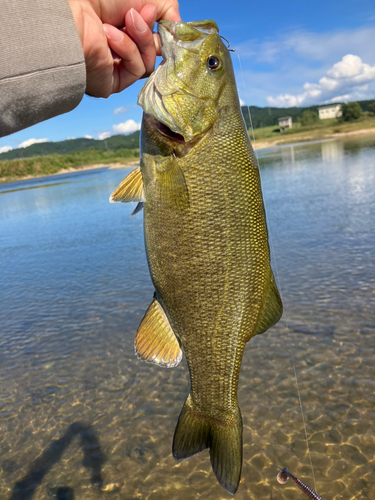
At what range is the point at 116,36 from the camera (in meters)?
2.10

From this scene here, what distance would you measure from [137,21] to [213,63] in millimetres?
446

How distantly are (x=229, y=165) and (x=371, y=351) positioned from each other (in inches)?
184

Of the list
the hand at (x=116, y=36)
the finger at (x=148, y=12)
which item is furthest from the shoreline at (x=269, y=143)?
the finger at (x=148, y=12)

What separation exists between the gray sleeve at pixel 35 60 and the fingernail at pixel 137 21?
1.53 ft

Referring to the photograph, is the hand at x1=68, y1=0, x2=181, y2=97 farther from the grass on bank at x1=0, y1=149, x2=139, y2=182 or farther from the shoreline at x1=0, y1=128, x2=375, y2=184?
the grass on bank at x1=0, y1=149, x2=139, y2=182

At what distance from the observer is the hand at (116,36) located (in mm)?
1978

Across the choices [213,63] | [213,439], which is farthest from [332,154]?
[213,439]

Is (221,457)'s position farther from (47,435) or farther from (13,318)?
(13,318)

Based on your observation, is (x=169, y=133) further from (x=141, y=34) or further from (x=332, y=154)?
(x=332, y=154)

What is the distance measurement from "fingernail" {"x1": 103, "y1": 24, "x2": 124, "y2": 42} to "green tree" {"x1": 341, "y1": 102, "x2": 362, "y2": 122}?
3707 inches

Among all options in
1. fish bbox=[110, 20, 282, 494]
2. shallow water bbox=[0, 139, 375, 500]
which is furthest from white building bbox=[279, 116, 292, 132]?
fish bbox=[110, 20, 282, 494]

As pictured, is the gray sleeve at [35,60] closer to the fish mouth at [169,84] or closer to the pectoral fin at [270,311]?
the fish mouth at [169,84]

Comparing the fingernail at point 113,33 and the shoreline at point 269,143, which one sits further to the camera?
the shoreline at point 269,143

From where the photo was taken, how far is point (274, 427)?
15.2 ft
